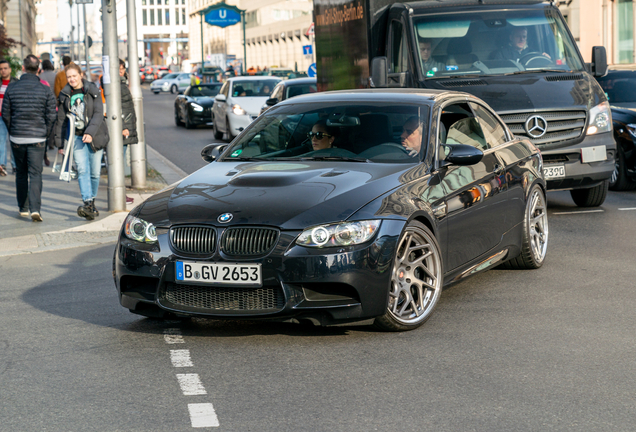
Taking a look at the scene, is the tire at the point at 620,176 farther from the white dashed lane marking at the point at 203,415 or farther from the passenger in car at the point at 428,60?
the white dashed lane marking at the point at 203,415

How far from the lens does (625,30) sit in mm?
34875

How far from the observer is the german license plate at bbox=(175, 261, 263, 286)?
5375mm

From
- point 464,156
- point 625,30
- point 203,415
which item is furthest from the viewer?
point 625,30

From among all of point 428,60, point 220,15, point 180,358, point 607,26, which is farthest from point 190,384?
point 220,15

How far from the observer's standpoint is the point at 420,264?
19.5 feet

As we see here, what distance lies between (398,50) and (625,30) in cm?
2545

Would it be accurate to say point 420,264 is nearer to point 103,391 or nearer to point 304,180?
point 304,180

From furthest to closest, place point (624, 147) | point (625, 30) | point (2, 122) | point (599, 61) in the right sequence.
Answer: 1. point (625, 30)
2. point (2, 122)
3. point (624, 147)
4. point (599, 61)

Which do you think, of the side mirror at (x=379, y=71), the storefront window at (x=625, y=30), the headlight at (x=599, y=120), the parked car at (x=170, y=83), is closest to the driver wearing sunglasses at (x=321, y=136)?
the side mirror at (x=379, y=71)

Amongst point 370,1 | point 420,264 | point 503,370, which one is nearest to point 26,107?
point 370,1

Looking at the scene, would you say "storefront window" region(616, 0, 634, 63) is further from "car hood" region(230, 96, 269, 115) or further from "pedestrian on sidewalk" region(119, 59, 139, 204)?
"pedestrian on sidewalk" region(119, 59, 139, 204)

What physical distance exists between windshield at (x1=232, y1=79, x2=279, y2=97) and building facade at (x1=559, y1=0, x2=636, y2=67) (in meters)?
15.4

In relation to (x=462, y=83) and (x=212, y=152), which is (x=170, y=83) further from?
(x=212, y=152)

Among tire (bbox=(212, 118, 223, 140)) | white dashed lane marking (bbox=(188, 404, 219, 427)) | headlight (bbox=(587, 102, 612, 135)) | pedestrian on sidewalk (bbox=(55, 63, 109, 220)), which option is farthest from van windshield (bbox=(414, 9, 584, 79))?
tire (bbox=(212, 118, 223, 140))
